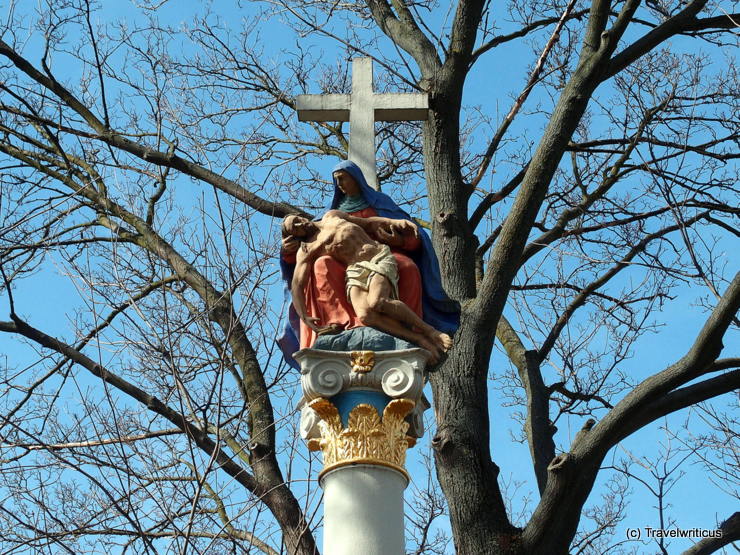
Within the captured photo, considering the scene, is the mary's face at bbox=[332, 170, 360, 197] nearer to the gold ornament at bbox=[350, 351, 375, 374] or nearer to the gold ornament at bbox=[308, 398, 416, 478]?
the gold ornament at bbox=[350, 351, 375, 374]

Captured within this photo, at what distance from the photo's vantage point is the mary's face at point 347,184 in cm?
809

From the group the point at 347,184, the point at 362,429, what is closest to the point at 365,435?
the point at 362,429

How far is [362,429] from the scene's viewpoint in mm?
6934

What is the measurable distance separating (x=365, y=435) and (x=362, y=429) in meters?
0.05

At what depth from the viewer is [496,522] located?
8695 mm

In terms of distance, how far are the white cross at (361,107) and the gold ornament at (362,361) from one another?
187 centimetres

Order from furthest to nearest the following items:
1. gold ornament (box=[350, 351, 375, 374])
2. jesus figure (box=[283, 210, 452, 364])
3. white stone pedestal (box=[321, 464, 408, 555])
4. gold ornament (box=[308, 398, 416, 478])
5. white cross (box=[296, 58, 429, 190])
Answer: white cross (box=[296, 58, 429, 190]), jesus figure (box=[283, 210, 452, 364]), gold ornament (box=[350, 351, 375, 374]), gold ornament (box=[308, 398, 416, 478]), white stone pedestal (box=[321, 464, 408, 555])

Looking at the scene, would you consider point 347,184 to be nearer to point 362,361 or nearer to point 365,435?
point 362,361

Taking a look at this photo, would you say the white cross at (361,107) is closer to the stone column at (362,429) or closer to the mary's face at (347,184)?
the mary's face at (347,184)

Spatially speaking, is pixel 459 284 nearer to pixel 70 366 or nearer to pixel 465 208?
pixel 465 208

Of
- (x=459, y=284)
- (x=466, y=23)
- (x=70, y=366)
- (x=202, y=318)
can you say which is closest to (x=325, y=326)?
(x=202, y=318)

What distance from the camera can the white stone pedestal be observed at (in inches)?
253

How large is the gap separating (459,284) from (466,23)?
3.14 m

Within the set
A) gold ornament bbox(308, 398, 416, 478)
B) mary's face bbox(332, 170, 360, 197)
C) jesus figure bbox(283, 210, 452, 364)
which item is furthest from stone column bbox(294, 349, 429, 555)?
mary's face bbox(332, 170, 360, 197)
